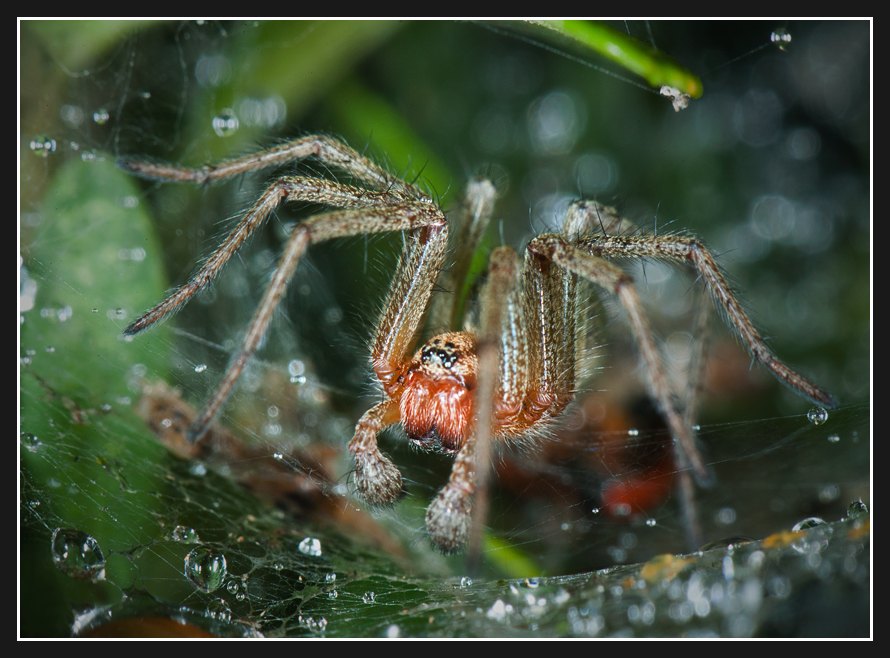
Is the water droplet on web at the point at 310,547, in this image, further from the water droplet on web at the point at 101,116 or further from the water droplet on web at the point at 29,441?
the water droplet on web at the point at 101,116

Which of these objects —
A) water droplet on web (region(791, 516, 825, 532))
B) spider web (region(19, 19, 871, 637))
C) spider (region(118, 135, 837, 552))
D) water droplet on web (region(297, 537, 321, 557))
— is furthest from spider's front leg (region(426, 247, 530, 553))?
water droplet on web (region(791, 516, 825, 532))

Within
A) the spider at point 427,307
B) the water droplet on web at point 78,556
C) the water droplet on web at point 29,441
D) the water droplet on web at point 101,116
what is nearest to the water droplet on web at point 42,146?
the water droplet on web at point 101,116

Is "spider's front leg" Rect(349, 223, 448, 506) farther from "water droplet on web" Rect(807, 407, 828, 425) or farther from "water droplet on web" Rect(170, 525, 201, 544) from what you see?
"water droplet on web" Rect(807, 407, 828, 425)

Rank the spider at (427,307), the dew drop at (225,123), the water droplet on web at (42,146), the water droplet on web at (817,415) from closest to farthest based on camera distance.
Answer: the spider at (427,307), the water droplet on web at (817,415), the water droplet on web at (42,146), the dew drop at (225,123)

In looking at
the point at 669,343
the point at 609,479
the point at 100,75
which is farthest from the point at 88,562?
the point at 669,343

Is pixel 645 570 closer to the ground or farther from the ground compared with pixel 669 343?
closer to the ground

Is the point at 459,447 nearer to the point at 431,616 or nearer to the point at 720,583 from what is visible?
the point at 431,616
